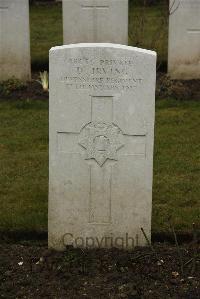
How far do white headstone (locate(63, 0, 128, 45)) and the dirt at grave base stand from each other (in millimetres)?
4905

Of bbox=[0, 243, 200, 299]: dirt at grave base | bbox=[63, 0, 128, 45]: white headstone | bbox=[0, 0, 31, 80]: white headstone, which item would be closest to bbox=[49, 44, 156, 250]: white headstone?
bbox=[0, 243, 200, 299]: dirt at grave base

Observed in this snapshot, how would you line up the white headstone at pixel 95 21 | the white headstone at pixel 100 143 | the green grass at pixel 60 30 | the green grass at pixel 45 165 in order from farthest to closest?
the green grass at pixel 60 30 < the white headstone at pixel 95 21 < the green grass at pixel 45 165 < the white headstone at pixel 100 143

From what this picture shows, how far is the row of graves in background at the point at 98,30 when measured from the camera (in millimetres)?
8438

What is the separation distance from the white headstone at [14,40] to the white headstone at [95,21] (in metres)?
0.58

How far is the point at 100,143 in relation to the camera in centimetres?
407

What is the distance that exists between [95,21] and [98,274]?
535 centimetres

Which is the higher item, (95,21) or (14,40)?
(95,21)

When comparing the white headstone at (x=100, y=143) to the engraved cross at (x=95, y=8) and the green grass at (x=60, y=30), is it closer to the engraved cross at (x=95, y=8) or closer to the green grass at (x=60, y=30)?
the engraved cross at (x=95, y=8)

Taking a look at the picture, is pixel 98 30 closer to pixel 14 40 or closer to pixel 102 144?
pixel 14 40

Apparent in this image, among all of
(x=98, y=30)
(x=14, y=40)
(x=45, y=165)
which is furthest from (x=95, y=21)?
(x=45, y=165)

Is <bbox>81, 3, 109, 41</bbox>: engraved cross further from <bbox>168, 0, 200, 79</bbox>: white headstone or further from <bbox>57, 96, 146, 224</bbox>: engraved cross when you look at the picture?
<bbox>57, 96, 146, 224</bbox>: engraved cross

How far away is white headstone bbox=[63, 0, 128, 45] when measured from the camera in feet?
28.0

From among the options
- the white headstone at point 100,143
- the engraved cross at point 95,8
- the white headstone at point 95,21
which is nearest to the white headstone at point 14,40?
the white headstone at point 95,21

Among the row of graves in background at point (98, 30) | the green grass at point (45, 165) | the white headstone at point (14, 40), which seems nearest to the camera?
the green grass at point (45, 165)
